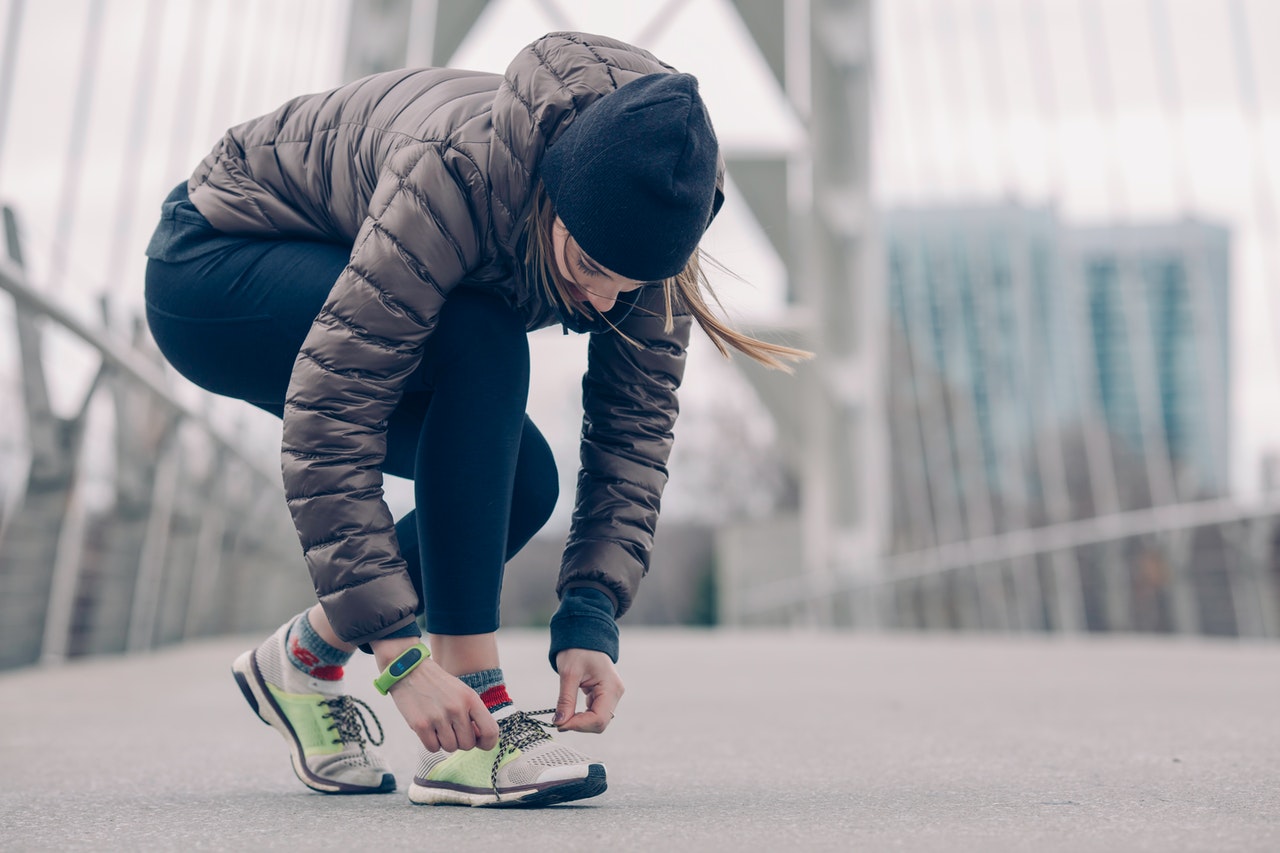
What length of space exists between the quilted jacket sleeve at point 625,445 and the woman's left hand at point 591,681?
0.10 meters

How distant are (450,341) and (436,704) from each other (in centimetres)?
35

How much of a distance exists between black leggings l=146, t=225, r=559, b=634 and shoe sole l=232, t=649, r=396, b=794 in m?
0.24

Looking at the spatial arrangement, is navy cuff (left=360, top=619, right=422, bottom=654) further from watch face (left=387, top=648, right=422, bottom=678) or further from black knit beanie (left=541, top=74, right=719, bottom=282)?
black knit beanie (left=541, top=74, right=719, bottom=282)

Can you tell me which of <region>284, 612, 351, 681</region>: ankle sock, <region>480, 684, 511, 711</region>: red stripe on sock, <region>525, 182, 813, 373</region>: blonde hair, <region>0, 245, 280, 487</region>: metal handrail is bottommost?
<region>480, 684, 511, 711</region>: red stripe on sock

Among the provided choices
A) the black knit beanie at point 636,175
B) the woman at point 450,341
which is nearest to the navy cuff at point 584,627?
the woman at point 450,341

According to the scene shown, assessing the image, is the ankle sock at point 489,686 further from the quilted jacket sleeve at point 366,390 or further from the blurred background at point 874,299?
the blurred background at point 874,299

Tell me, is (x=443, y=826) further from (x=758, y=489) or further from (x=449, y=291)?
(x=758, y=489)

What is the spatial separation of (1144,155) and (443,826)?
8.00 m

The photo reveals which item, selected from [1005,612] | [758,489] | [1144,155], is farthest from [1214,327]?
[758,489]

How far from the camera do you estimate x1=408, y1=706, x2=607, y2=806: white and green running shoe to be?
1485mm

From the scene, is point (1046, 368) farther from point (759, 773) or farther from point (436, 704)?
point (436, 704)

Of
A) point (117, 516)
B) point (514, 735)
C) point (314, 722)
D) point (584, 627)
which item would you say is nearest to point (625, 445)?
point (584, 627)

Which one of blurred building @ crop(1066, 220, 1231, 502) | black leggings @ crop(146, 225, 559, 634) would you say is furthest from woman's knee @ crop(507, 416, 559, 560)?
blurred building @ crop(1066, 220, 1231, 502)

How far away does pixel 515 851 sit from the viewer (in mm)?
1172
